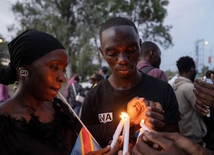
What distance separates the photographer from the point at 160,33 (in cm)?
2848

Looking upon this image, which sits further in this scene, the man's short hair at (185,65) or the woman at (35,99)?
the man's short hair at (185,65)

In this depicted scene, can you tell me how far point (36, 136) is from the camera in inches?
62.7

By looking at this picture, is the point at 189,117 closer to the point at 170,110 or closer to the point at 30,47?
the point at 170,110

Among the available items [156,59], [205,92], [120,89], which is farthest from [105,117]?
[156,59]

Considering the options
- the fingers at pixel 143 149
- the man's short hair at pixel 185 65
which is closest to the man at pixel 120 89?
the fingers at pixel 143 149

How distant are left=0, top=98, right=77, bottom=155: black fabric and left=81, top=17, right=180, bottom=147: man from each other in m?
0.31

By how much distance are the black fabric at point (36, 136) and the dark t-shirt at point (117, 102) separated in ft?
1.01

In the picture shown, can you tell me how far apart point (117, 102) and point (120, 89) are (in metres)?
0.12

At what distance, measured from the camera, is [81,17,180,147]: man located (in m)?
2.03

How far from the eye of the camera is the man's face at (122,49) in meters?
2.03

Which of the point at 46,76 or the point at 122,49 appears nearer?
the point at 46,76

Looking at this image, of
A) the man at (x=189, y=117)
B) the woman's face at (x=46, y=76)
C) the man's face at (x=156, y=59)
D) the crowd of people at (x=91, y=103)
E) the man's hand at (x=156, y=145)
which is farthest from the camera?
the man's face at (x=156, y=59)

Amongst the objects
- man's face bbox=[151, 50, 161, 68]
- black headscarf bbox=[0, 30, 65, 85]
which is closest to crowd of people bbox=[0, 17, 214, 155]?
black headscarf bbox=[0, 30, 65, 85]

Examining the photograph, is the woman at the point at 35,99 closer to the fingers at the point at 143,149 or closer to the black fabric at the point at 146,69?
the fingers at the point at 143,149
